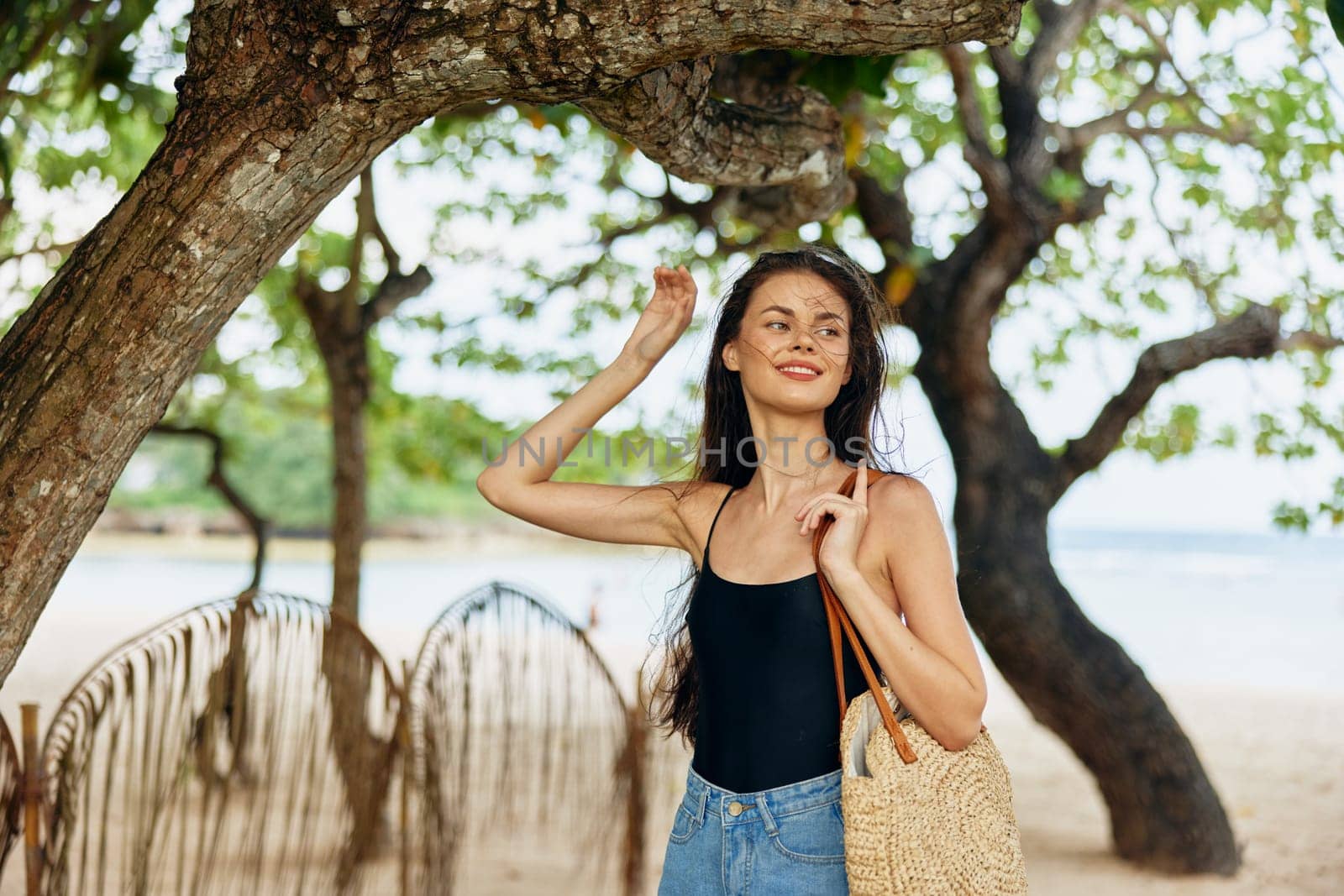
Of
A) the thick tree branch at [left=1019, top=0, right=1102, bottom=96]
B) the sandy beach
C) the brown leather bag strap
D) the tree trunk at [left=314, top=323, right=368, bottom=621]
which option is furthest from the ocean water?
the brown leather bag strap

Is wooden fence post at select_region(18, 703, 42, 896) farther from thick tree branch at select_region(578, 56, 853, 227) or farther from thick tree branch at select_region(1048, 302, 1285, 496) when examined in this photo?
thick tree branch at select_region(1048, 302, 1285, 496)

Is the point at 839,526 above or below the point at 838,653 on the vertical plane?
above

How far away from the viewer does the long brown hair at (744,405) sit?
2.09m

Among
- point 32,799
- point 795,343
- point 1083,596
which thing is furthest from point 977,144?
point 1083,596

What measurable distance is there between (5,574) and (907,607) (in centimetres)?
140

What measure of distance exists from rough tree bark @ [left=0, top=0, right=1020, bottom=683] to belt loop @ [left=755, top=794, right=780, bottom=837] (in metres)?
1.15

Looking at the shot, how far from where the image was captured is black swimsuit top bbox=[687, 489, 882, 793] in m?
1.84

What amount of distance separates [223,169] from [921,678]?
132 cm

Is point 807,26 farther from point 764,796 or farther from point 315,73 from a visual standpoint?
point 764,796

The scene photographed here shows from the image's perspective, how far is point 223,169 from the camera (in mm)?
1842

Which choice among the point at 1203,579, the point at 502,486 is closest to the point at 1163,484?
the point at 1203,579

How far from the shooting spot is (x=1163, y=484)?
150ft

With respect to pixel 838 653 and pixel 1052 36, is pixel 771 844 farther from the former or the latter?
pixel 1052 36

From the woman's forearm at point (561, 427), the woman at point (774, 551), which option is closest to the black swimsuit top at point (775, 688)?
the woman at point (774, 551)
